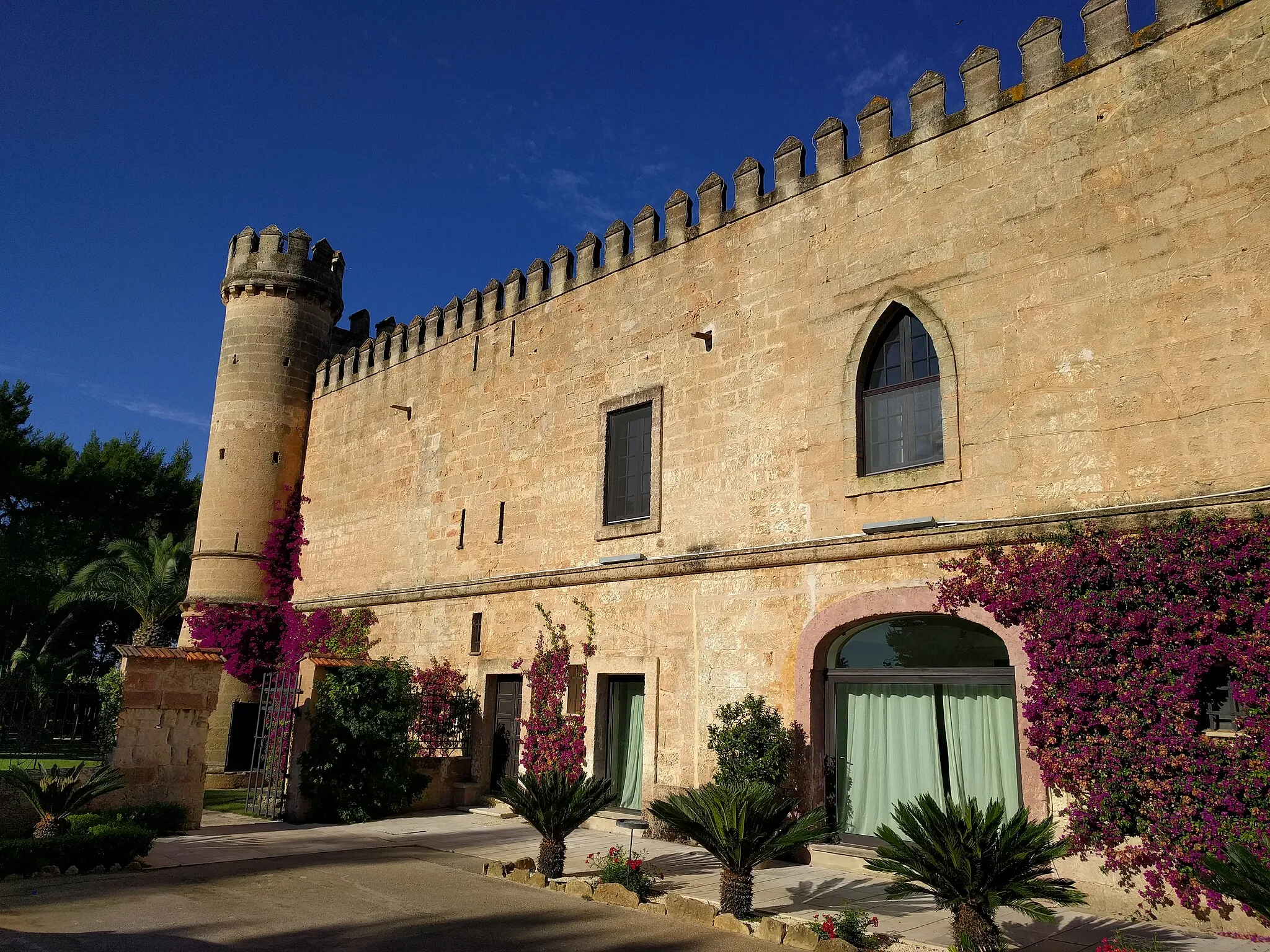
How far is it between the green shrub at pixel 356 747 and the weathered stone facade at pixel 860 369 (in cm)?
193

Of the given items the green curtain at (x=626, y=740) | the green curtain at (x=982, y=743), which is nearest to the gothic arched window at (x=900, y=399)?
the green curtain at (x=982, y=743)

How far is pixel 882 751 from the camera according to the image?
9859 millimetres

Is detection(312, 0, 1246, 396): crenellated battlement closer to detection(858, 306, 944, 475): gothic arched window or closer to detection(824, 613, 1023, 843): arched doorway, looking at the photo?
detection(858, 306, 944, 475): gothic arched window

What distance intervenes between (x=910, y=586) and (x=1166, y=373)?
10.3ft

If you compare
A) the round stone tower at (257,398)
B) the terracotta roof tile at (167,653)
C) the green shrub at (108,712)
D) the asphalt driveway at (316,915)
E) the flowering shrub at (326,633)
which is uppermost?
the round stone tower at (257,398)

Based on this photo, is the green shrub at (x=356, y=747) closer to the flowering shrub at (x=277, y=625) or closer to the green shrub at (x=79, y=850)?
the green shrub at (x=79, y=850)

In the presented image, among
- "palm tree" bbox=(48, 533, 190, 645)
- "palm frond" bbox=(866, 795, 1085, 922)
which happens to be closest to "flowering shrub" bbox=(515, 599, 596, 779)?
"palm frond" bbox=(866, 795, 1085, 922)

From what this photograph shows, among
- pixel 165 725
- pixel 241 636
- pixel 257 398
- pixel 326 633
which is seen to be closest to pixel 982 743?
pixel 165 725

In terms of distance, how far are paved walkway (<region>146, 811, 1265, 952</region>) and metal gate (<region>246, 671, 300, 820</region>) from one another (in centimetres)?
46

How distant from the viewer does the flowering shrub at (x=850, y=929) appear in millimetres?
6480

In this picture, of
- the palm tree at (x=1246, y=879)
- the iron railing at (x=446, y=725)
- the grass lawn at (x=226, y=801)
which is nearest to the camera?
the palm tree at (x=1246, y=879)

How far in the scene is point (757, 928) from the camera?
271 inches

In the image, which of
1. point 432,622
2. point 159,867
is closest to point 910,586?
point 159,867

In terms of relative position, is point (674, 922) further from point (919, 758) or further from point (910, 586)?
point (910, 586)
